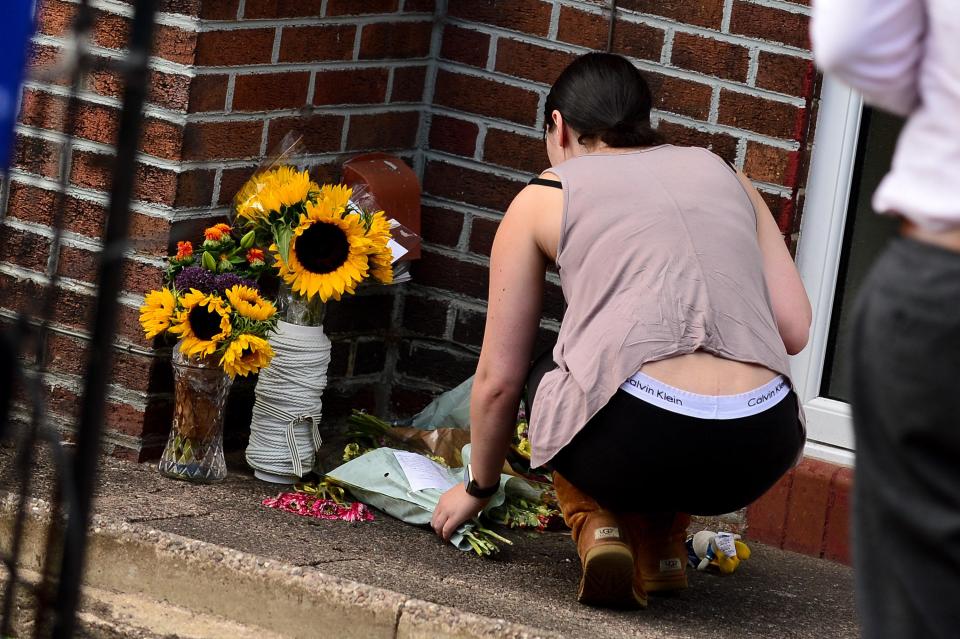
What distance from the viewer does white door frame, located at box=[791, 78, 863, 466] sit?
3.34 metres

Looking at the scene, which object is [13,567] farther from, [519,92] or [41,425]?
[519,92]

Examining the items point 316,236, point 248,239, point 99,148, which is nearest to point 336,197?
point 316,236

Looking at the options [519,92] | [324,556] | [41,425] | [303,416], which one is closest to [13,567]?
[41,425]

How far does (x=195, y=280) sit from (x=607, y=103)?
1.00 meters

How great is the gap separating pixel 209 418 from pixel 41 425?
1511 mm

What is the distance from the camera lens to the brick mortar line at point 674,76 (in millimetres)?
3271

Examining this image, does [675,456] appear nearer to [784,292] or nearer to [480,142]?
[784,292]

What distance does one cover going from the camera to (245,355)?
3.03m

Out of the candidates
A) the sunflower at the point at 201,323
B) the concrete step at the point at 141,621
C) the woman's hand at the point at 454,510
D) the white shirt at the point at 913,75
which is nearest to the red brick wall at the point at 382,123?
the sunflower at the point at 201,323

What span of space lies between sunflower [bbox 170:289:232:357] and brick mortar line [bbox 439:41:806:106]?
3.53 feet

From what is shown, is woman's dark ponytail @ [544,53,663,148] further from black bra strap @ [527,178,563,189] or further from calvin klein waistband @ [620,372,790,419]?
calvin klein waistband @ [620,372,790,419]

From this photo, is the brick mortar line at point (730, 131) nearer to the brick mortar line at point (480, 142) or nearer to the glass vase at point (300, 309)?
the brick mortar line at point (480, 142)

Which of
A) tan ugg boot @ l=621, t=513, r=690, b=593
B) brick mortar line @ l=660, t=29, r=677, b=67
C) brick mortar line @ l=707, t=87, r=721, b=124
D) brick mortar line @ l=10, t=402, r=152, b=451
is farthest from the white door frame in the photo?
brick mortar line @ l=10, t=402, r=152, b=451

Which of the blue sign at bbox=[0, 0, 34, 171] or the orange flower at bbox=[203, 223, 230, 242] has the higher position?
the blue sign at bbox=[0, 0, 34, 171]
